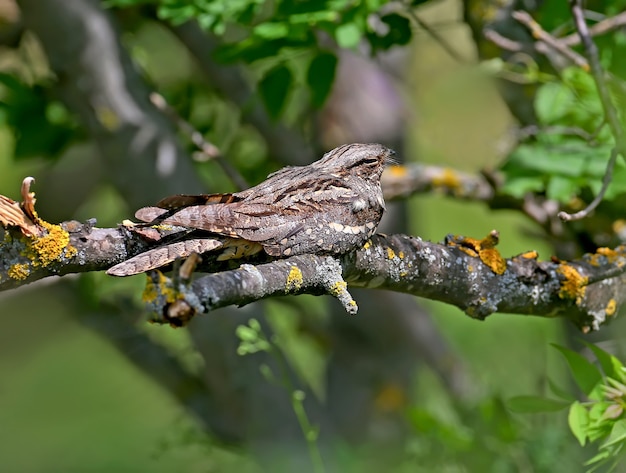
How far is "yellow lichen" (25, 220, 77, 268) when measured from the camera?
1.50 metres

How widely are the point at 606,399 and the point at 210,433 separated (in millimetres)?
2157

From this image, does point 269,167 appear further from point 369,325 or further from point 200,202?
point 200,202

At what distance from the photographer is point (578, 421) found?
1.87 metres

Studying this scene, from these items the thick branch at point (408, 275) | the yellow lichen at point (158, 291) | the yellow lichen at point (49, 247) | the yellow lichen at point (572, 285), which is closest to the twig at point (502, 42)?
the thick branch at point (408, 275)

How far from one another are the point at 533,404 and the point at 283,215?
32.3 inches

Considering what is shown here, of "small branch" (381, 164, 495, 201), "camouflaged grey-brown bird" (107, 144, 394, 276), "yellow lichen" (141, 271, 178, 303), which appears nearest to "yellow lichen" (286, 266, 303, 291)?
"camouflaged grey-brown bird" (107, 144, 394, 276)

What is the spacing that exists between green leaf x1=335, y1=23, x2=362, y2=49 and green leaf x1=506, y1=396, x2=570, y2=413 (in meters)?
1.15

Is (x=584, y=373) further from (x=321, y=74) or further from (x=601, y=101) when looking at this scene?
(x=321, y=74)

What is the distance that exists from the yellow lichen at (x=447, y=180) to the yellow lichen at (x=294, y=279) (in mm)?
2174

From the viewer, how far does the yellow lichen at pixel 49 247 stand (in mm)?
1501

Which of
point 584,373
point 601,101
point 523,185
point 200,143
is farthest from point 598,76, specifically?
point 200,143

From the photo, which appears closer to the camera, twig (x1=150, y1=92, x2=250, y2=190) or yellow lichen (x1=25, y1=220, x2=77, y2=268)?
yellow lichen (x1=25, y1=220, x2=77, y2=268)

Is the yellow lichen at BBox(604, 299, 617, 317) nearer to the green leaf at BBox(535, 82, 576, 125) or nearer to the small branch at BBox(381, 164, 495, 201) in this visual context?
the green leaf at BBox(535, 82, 576, 125)

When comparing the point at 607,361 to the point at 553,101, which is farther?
the point at 553,101
